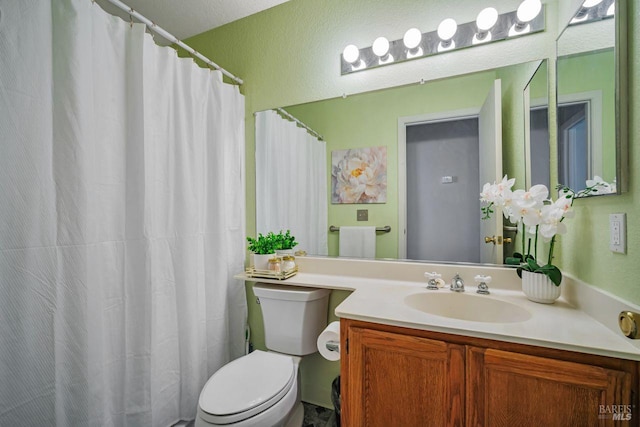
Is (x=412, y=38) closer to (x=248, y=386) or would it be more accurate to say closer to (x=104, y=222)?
(x=104, y=222)

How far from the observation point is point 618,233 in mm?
725

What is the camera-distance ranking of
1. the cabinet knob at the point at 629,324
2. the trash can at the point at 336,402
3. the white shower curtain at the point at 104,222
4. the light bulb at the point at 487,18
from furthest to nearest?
the trash can at the point at 336,402 < the light bulb at the point at 487,18 < the white shower curtain at the point at 104,222 < the cabinet knob at the point at 629,324

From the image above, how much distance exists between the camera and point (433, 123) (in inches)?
53.8

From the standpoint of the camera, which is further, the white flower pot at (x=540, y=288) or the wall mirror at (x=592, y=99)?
the white flower pot at (x=540, y=288)

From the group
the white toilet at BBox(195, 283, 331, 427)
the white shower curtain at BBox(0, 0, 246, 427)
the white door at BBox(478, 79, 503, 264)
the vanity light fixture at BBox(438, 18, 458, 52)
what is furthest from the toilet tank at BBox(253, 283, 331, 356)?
the vanity light fixture at BBox(438, 18, 458, 52)

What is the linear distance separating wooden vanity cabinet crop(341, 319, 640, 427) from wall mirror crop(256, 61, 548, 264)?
1.98 feet

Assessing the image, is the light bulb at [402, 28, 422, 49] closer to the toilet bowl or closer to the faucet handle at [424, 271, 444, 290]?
the faucet handle at [424, 271, 444, 290]

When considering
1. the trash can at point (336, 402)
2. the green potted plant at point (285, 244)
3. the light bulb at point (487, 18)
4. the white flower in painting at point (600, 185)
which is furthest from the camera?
the green potted plant at point (285, 244)

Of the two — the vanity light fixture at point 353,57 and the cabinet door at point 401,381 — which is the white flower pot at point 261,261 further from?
the vanity light fixture at point 353,57

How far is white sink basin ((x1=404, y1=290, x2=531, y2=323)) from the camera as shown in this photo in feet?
3.45

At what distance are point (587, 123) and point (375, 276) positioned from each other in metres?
1.04

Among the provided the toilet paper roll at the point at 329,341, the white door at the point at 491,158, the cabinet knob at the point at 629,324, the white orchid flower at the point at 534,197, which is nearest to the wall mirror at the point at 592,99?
the white orchid flower at the point at 534,197

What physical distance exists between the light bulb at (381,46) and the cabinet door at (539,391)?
1.43 meters

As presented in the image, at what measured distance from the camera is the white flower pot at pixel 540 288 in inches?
38.1
